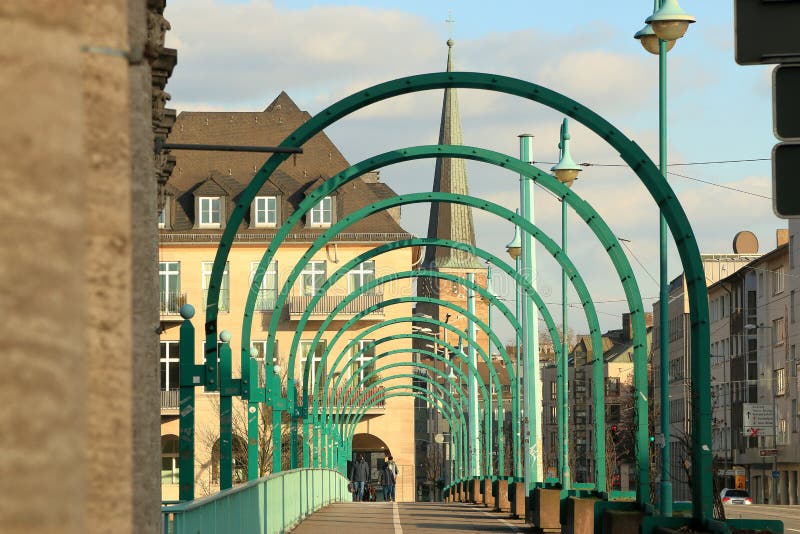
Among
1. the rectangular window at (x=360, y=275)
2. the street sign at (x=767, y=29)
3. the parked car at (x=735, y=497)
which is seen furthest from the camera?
the rectangular window at (x=360, y=275)

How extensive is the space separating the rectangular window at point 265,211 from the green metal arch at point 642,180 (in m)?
62.2

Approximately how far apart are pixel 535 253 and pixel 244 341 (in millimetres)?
11959

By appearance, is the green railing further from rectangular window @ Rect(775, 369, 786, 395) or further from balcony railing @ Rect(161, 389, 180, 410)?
rectangular window @ Rect(775, 369, 786, 395)

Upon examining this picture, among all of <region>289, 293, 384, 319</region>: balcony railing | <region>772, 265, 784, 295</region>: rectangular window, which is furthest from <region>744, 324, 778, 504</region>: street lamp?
<region>289, 293, 384, 319</region>: balcony railing

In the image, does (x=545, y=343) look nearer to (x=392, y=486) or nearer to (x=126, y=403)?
(x=392, y=486)

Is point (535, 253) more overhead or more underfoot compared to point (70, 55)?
more overhead

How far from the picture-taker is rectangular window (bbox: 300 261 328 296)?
81.1m

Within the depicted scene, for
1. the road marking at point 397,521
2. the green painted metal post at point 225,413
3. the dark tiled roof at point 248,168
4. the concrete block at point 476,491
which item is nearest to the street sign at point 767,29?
Result: the green painted metal post at point 225,413

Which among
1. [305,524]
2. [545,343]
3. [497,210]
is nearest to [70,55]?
[497,210]

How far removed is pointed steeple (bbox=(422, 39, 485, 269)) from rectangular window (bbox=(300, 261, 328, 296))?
137 ft

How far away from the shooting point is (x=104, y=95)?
7.48ft

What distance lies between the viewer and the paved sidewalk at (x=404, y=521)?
28.8 meters

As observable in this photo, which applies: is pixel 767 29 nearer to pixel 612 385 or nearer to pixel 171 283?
pixel 171 283

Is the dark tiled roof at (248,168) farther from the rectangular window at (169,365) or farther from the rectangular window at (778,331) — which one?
the rectangular window at (778,331)
